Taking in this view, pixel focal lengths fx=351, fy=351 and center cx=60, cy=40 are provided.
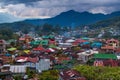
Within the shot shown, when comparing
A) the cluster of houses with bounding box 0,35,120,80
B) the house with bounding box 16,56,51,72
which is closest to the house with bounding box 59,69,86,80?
the cluster of houses with bounding box 0,35,120,80

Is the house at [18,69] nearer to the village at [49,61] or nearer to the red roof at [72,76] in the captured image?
the village at [49,61]

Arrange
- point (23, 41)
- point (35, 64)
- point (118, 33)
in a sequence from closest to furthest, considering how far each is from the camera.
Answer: point (35, 64), point (23, 41), point (118, 33)

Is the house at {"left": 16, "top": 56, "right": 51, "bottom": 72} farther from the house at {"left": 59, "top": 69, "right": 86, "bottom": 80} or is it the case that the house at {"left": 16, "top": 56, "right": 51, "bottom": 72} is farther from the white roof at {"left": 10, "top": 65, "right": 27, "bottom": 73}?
the house at {"left": 59, "top": 69, "right": 86, "bottom": 80}

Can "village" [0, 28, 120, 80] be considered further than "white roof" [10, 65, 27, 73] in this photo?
No

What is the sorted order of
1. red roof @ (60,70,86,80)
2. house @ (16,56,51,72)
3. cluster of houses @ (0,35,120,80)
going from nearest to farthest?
red roof @ (60,70,86,80) < cluster of houses @ (0,35,120,80) < house @ (16,56,51,72)

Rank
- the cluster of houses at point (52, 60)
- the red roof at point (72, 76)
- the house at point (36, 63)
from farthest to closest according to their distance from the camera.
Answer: the house at point (36, 63), the cluster of houses at point (52, 60), the red roof at point (72, 76)

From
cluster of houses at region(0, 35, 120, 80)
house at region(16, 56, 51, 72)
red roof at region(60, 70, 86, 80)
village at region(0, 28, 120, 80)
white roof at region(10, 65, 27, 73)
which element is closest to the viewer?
red roof at region(60, 70, 86, 80)

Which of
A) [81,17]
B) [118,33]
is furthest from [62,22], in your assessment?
[118,33]

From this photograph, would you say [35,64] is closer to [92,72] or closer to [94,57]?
[94,57]

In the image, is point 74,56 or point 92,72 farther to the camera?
point 74,56

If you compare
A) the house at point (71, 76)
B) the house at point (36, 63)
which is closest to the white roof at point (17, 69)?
the house at point (36, 63)

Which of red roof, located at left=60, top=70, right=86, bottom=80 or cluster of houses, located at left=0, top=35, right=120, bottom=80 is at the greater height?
red roof, located at left=60, top=70, right=86, bottom=80
